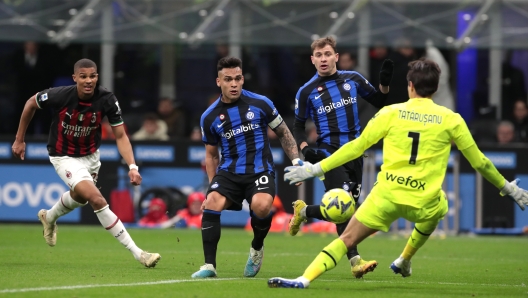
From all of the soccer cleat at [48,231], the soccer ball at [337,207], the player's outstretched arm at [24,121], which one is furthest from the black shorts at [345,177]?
the soccer cleat at [48,231]

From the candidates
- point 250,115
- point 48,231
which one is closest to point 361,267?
point 250,115

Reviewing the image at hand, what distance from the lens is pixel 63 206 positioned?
Answer: 1116cm

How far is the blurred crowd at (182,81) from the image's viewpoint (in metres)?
19.8

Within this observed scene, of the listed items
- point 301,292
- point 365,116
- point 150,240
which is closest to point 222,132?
point 301,292

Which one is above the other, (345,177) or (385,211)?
(345,177)

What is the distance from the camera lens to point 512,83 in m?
20.1

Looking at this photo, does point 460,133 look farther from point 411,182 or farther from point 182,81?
point 182,81

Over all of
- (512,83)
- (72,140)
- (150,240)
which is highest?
(512,83)

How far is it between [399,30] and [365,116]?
1.82 meters

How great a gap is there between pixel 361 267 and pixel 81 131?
138 inches

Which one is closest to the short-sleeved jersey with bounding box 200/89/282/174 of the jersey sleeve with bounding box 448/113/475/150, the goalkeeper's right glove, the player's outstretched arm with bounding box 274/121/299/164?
the player's outstretched arm with bounding box 274/121/299/164

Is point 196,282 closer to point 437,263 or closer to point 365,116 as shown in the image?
point 437,263

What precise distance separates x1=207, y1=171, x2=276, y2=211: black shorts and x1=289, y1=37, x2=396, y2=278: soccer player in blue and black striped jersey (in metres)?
0.77

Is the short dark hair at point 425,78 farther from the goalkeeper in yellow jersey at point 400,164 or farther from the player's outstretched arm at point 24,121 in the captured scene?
the player's outstretched arm at point 24,121
